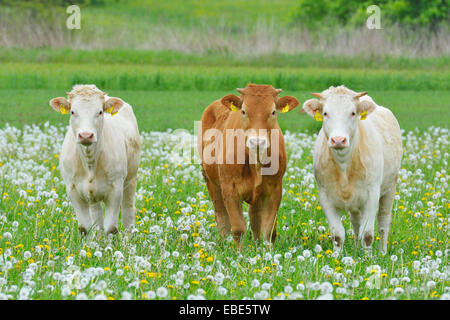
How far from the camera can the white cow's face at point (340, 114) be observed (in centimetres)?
821

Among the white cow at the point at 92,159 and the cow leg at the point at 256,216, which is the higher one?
the white cow at the point at 92,159

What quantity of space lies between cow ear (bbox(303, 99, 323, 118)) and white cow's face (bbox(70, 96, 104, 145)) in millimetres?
2266

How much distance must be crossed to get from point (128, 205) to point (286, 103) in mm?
2717

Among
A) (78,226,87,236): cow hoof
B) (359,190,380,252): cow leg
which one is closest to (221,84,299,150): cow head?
(359,190,380,252): cow leg

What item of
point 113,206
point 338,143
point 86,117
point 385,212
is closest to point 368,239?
point 385,212

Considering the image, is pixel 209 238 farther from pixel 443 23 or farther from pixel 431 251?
pixel 443 23

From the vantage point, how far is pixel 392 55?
28.6m

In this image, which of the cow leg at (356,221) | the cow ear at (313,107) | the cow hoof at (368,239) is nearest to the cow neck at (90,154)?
the cow ear at (313,107)

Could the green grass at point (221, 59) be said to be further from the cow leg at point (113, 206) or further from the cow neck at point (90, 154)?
the cow neck at point (90, 154)

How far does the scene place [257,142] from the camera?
8289 millimetres

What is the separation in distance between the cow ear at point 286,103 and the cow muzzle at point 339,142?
0.84 m

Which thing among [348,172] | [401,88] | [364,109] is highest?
[364,109]
